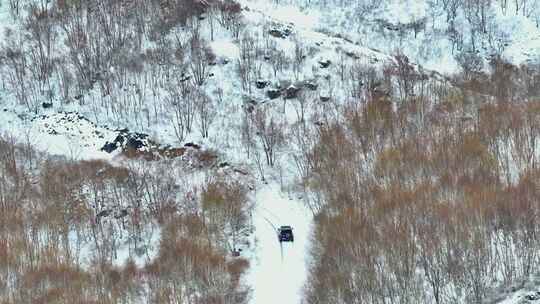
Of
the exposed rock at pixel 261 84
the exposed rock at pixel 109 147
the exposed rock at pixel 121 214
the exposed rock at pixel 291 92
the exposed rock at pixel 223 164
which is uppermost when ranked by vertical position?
the exposed rock at pixel 261 84

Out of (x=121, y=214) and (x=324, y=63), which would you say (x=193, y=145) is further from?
(x=324, y=63)

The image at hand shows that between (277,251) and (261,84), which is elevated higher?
(261,84)

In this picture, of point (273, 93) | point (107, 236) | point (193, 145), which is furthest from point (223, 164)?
point (107, 236)

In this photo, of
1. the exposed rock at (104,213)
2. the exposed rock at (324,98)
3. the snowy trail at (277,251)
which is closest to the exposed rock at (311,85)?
the exposed rock at (324,98)

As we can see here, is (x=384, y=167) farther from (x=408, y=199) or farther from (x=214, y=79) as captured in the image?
(x=214, y=79)

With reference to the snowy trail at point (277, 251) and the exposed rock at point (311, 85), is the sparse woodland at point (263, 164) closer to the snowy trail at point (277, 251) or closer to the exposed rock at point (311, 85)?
the exposed rock at point (311, 85)

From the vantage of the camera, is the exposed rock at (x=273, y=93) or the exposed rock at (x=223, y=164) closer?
the exposed rock at (x=223, y=164)

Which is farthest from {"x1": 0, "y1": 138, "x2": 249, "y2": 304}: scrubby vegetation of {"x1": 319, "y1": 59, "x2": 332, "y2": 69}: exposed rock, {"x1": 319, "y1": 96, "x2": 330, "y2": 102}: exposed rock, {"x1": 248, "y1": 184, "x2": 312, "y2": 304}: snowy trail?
{"x1": 319, "y1": 59, "x2": 332, "y2": 69}: exposed rock

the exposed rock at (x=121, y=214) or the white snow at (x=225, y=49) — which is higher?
the white snow at (x=225, y=49)
